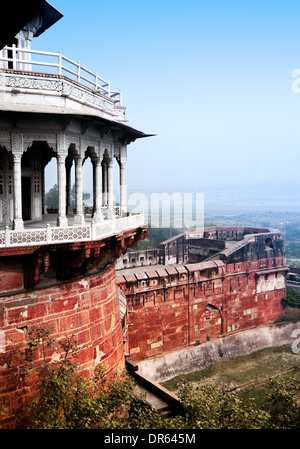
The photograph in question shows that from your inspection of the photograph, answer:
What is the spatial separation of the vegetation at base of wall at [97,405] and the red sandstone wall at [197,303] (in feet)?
37.1

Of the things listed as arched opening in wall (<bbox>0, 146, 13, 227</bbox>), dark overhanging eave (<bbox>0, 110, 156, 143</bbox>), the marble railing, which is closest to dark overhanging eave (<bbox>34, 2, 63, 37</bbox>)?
dark overhanging eave (<bbox>0, 110, 156, 143</bbox>)

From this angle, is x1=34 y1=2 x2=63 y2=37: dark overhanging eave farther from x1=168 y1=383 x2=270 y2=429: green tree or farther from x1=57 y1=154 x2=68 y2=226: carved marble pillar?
x1=168 y1=383 x2=270 y2=429: green tree

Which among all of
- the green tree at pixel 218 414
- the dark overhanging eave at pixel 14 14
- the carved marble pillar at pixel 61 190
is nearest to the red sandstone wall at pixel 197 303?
the carved marble pillar at pixel 61 190

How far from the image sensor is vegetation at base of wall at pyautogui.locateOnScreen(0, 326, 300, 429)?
694 centimetres

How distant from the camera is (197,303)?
24.0 m

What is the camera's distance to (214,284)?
25.0 m

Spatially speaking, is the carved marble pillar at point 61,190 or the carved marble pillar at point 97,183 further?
the carved marble pillar at point 97,183

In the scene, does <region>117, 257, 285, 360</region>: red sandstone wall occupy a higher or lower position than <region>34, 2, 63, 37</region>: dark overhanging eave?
lower

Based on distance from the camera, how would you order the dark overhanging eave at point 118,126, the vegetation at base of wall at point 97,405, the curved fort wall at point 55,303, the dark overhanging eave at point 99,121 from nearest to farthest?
1. the vegetation at base of wall at point 97,405
2. the curved fort wall at point 55,303
3. the dark overhanging eave at point 99,121
4. the dark overhanging eave at point 118,126

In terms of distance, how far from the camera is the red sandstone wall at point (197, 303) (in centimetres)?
2105

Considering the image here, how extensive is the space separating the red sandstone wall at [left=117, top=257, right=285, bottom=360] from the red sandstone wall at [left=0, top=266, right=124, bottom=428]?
9.21m

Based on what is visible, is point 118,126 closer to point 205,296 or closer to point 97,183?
point 97,183

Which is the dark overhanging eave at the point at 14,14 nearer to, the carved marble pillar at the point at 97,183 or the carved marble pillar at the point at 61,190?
the carved marble pillar at the point at 61,190

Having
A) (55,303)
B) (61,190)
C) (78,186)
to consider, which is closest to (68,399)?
(55,303)
